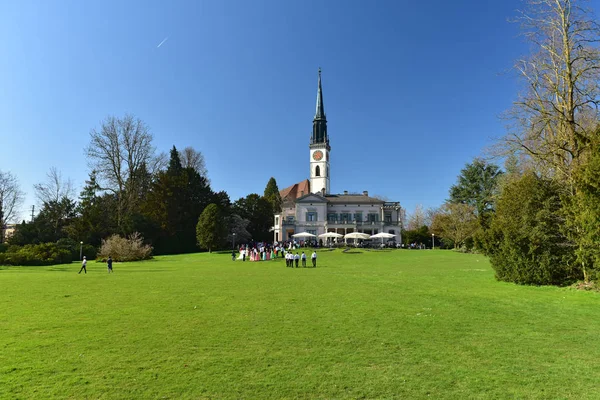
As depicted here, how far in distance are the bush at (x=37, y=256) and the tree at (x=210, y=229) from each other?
542 inches

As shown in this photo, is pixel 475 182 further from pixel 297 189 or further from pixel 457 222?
pixel 297 189

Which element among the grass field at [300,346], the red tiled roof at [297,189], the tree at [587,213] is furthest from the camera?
the red tiled roof at [297,189]

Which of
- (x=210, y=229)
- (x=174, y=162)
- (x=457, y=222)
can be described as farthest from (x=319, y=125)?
(x=210, y=229)

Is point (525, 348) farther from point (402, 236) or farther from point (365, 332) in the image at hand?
point (402, 236)

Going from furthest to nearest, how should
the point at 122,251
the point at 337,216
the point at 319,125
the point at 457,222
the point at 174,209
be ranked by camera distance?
the point at 319,125, the point at 337,216, the point at 457,222, the point at 174,209, the point at 122,251

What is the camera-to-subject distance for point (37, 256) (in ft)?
107

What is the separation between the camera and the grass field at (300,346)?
5148 mm

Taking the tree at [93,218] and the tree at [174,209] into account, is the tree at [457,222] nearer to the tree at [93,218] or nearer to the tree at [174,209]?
the tree at [174,209]

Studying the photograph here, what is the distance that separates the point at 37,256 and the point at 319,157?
195 feet

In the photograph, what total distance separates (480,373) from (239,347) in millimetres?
3972

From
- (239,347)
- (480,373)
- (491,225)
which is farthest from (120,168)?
(480,373)

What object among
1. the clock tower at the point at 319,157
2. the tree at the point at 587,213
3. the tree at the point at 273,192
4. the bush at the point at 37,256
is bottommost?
the bush at the point at 37,256

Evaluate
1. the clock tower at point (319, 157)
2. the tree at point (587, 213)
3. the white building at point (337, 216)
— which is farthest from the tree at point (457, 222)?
the tree at point (587, 213)

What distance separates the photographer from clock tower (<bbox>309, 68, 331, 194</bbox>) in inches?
3278
